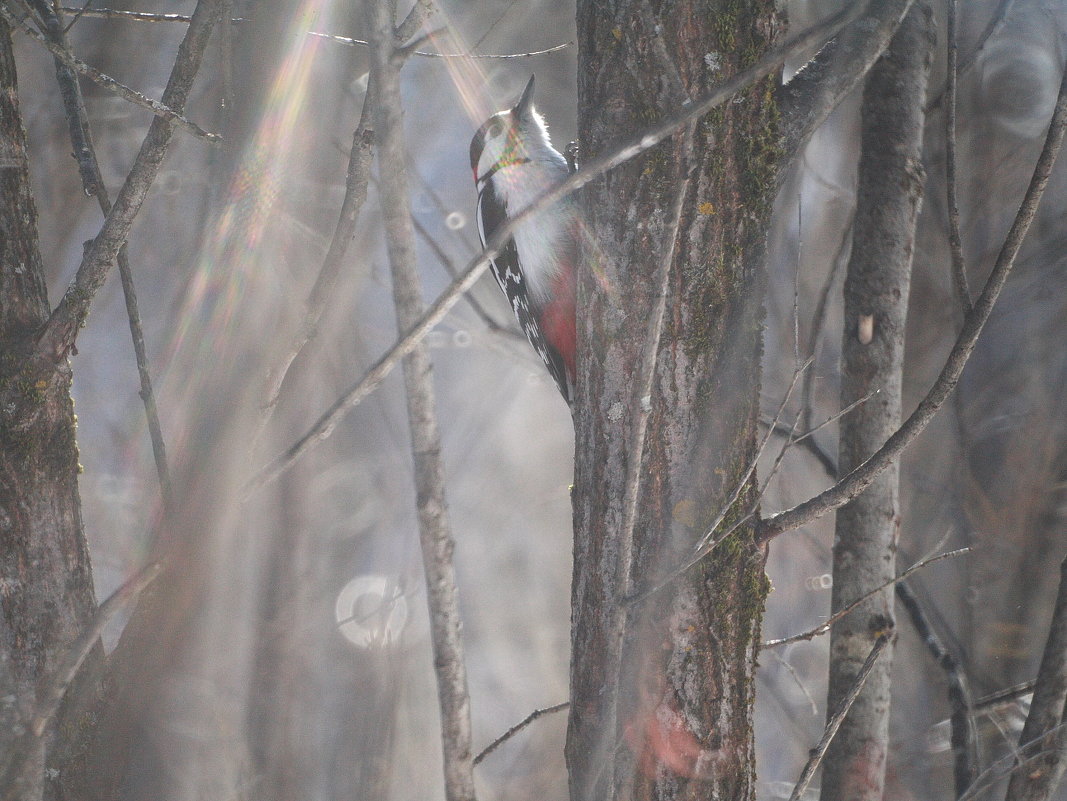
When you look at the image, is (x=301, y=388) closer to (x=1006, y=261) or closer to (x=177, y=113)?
(x=177, y=113)

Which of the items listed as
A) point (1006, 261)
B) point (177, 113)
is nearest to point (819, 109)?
point (1006, 261)

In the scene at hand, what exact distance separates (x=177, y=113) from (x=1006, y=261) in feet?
4.12

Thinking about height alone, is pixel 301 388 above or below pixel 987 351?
above

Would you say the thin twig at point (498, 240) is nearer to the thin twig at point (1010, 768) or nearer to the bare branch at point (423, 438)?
the bare branch at point (423, 438)

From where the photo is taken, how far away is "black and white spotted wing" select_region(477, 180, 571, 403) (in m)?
2.28

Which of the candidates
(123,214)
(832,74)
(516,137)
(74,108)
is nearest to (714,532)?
(832,74)

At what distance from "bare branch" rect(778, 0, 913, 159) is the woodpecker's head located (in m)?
1.45

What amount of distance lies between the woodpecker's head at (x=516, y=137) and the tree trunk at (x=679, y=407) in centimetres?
155

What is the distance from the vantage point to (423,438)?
81 centimetres

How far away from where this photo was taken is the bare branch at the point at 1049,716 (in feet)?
4.55

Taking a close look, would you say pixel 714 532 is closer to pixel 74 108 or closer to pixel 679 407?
pixel 679 407

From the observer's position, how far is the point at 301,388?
5.27 metres

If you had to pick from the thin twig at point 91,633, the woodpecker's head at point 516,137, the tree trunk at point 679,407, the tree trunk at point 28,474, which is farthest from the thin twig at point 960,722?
the woodpecker's head at point 516,137

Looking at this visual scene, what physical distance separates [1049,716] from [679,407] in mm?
1012
